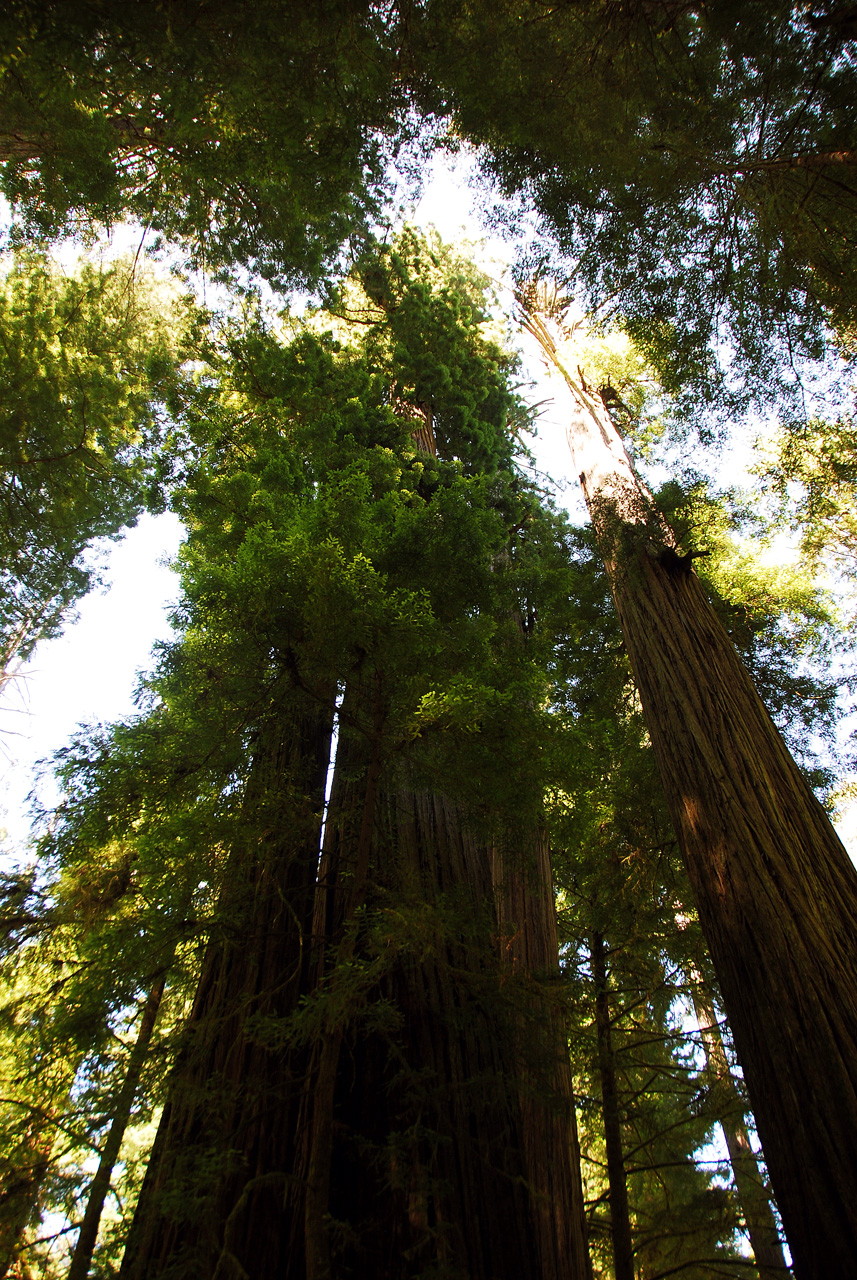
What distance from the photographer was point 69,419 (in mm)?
6926

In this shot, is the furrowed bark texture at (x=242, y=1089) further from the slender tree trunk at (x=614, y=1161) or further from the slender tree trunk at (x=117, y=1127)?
the slender tree trunk at (x=614, y=1161)

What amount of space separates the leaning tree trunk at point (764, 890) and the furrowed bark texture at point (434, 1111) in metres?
0.91

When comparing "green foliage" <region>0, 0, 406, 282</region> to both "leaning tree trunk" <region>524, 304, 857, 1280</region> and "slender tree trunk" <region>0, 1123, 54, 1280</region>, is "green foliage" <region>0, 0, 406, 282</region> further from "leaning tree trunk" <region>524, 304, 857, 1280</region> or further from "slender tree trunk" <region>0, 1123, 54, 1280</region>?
"slender tree trunk" <region>0, 1123, 54, 1280</region>

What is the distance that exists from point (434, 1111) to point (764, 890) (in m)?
1.95

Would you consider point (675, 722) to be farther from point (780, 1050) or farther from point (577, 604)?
point (577, 604)

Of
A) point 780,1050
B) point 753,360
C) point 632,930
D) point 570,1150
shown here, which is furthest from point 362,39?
point 570,1150

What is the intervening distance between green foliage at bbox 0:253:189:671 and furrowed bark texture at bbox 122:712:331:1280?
3.92 meters

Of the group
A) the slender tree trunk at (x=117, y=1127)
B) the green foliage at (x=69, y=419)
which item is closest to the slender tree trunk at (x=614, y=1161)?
the slender tree trunk at (x=117, y=1127)

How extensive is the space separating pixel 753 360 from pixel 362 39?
3.56 m

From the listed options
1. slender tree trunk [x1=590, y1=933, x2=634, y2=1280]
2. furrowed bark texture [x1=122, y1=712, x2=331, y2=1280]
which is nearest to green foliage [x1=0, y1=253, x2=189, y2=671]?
furrowed bark texture [x1=122, y1=712, x2=331, y2=1280]

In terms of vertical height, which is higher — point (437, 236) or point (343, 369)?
point (437, 236)

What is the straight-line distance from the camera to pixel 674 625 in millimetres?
4453

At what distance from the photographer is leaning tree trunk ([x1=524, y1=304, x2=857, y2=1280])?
2410 mm

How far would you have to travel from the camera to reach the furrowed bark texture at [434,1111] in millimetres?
2533
